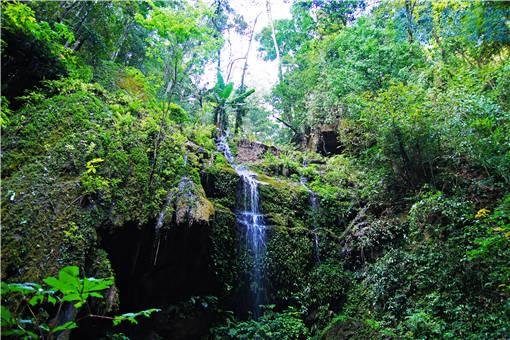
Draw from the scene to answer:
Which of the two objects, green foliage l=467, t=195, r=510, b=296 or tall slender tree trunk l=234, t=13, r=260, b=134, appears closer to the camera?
green foliage l=467, t=195, r=510, b=296

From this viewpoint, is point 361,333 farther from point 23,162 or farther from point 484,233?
point 23,162

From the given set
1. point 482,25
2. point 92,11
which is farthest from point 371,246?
point 92,11

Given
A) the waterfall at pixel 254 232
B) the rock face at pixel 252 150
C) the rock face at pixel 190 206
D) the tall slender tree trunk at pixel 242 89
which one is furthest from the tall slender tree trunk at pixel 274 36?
the rock face at pixel 190 206

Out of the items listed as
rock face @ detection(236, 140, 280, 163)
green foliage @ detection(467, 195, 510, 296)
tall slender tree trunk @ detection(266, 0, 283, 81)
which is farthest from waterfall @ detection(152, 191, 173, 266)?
tall slender tree trunk @ detection(266, 0, 283, 81)

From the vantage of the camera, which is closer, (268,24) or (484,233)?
(484,233)

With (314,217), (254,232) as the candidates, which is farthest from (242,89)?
(254,232)

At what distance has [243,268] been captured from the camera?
7.88m

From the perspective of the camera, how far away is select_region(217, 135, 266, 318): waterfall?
795 centimetres

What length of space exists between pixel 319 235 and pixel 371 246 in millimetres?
1733

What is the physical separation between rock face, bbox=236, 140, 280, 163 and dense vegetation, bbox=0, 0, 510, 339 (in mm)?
3148

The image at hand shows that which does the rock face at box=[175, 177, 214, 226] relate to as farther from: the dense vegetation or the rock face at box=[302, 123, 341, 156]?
the rock face at box=[302, 123, 341, 156]

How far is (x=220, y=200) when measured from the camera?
8.60m

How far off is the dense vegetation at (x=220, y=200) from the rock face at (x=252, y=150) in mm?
3148

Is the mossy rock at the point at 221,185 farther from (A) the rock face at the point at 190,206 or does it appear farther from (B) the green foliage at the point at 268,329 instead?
(B) the green foliage at the point at 268,329
